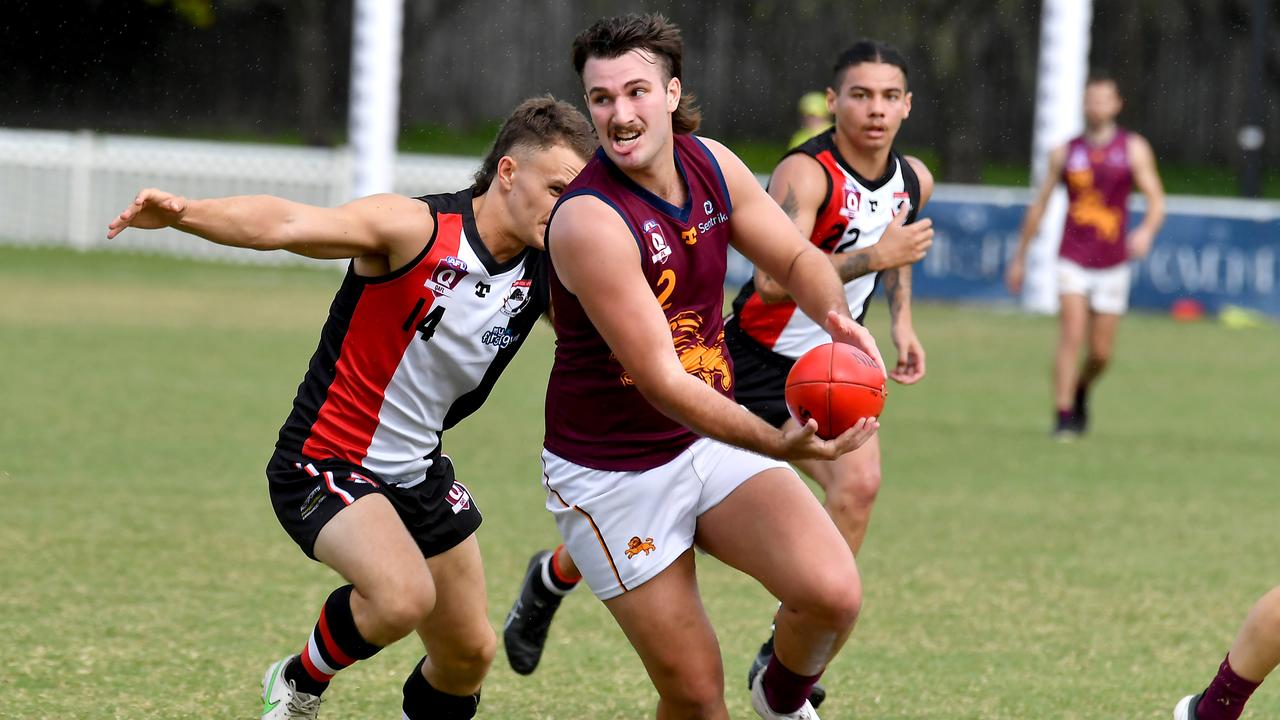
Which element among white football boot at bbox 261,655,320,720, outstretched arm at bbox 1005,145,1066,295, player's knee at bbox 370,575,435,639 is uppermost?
outstretched arm at bbox 1005,145,1066,295

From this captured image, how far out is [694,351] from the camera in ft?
15.0

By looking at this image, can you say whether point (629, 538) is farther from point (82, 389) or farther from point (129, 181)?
point (129, 181)

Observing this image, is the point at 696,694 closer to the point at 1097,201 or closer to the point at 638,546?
the point at 638,546

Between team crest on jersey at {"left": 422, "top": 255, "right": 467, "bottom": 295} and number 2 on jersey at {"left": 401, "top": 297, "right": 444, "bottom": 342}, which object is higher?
team crest on jersey at {"left": 422, "top": 255, "right": 467, "bottom": 295}

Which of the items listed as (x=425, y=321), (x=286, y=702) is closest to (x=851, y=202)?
(x=425, y=321)

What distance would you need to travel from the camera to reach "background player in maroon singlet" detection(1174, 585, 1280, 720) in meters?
4.64

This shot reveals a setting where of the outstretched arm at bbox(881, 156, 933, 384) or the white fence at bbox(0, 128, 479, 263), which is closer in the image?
the outstretched arm at bbox(881, 156, 933, 384)

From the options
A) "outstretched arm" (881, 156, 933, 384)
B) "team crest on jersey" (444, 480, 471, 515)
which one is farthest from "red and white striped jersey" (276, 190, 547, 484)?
"outstretched arm" (881, 156, 933, 384)

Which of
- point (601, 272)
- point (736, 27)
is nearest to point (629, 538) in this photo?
point (601, 272)

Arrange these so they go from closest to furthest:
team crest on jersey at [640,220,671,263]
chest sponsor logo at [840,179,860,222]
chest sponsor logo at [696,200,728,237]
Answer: team crest on jersey at [640,220,671,263]
chest sponsor logo at [696,200,728,237]
chest sponsor logo at [840,179,860,222]

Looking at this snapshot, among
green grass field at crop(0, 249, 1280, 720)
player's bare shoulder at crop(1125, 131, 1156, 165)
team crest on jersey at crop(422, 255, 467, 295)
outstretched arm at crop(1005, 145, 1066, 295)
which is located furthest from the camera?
player's bare shoulder at crop(1125, 131, 1156, 165)

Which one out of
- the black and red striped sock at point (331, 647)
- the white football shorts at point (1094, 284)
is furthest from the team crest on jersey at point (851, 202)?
the white football shorts at point (1094, 284)

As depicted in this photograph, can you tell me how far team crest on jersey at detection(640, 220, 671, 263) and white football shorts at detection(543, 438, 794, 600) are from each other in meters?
0.52

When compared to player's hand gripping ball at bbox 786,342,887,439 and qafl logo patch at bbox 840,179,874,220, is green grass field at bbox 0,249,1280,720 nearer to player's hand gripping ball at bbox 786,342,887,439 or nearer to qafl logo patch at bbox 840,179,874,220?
qafl logo patch at bbox 840,179,874,220
